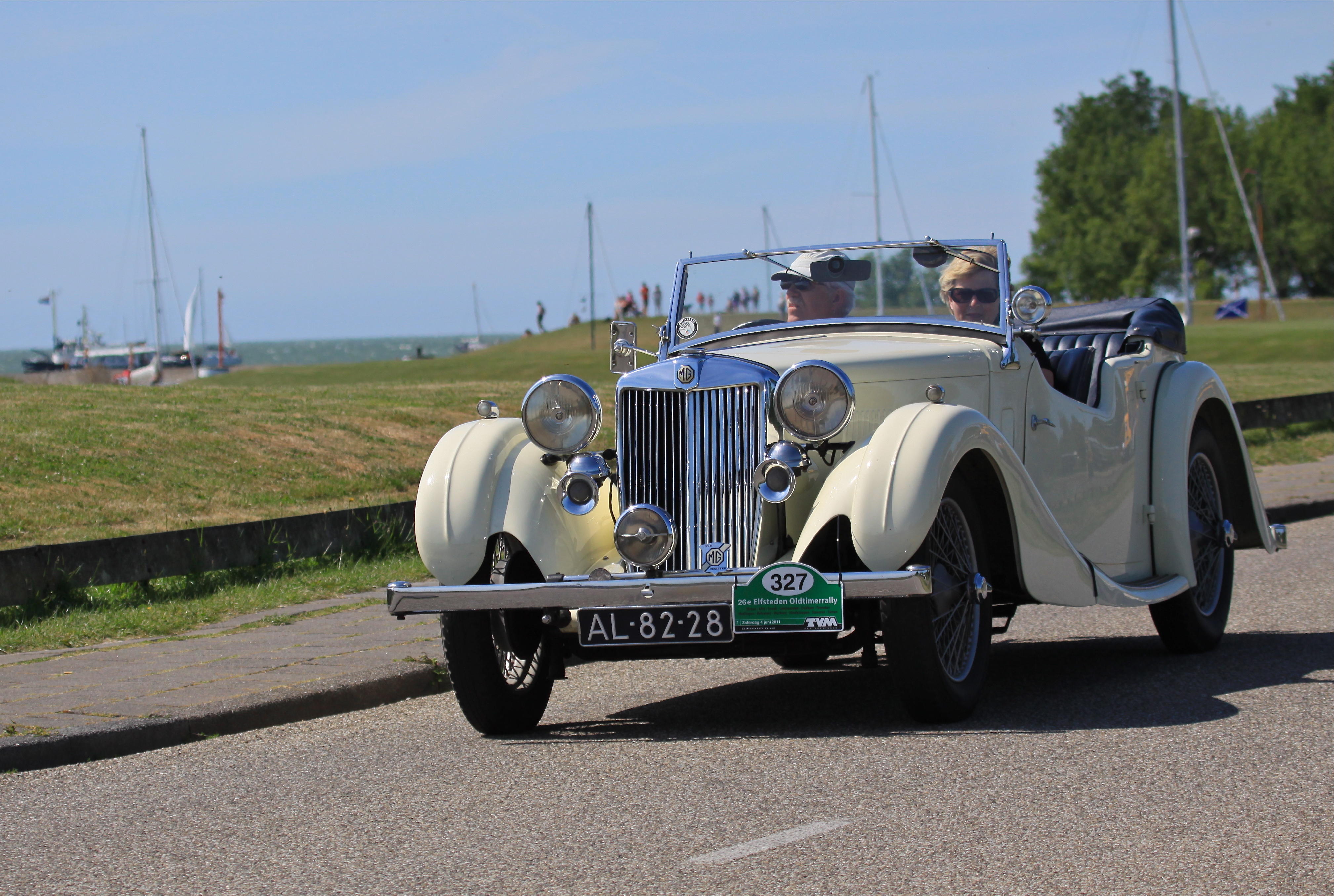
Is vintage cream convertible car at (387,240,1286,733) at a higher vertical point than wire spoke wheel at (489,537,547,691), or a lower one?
higher

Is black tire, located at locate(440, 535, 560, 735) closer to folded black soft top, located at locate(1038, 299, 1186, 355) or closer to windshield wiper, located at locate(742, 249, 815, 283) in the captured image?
windshield wiper, located at locate(742, 249, 815, 283)

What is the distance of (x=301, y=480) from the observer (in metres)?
13.7

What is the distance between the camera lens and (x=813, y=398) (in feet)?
19.8

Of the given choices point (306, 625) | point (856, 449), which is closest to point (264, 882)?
point (856, 449)

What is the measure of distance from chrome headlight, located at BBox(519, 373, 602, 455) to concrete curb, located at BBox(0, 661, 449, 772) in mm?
1643

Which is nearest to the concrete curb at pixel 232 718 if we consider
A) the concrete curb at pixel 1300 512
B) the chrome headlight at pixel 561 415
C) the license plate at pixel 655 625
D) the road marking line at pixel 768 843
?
the chrome headlight at pixel 561 415

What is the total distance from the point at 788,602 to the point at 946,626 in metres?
0.79

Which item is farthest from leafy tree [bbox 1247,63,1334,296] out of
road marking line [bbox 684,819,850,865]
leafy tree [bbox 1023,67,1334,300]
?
road marking line [bbox 684,819,850,865]

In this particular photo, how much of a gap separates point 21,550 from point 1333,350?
118ft

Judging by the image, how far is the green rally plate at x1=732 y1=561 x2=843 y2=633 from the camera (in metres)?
5.51

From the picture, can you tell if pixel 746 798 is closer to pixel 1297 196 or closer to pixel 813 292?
pixel 813 292

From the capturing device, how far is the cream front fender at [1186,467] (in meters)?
7.71

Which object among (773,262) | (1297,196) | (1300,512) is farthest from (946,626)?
(1297,196)

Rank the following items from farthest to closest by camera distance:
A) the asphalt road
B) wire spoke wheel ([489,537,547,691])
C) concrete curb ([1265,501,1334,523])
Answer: concrete curb ([1265,501,1334,523]) < wire spoke wheel ([489,537,547,691]) < the asphalt road
